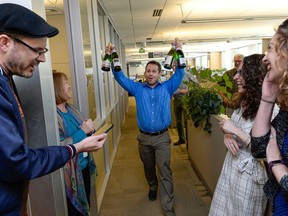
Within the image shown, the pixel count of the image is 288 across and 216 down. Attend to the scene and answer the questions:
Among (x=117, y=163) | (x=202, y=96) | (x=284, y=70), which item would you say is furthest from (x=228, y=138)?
(x=117, y=163)

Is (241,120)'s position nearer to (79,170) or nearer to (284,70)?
(284,70)

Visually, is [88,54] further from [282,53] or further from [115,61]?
[282,53]

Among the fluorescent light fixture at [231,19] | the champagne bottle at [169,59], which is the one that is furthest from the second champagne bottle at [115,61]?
the fluorescent light fixture at [231,19]

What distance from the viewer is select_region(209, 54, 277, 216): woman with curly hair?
4.79 ft

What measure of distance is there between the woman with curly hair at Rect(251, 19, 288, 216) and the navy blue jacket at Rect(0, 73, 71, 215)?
810mm

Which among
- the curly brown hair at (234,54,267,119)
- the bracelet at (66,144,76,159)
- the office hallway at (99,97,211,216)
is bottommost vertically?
the office hallway at (99,97,211,216)

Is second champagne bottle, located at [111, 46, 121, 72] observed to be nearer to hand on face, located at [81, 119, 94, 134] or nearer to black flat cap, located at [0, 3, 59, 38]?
hand on face, located at [81, 119, 94, 134]

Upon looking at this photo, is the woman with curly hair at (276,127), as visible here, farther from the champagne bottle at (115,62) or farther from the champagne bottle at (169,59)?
the champagne bottle at (115,62)

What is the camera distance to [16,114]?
849mm

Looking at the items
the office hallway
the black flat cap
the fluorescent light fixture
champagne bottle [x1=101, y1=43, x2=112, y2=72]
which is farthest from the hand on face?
the fluorescent light fixture

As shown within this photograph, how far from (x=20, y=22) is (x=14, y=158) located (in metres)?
0.44

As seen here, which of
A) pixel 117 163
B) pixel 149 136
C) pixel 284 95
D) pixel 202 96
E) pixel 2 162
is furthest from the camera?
pixel 117 163

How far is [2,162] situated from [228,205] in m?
1.35

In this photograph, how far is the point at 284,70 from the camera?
0.95 meters
